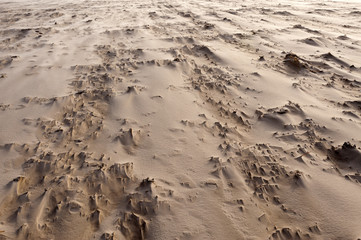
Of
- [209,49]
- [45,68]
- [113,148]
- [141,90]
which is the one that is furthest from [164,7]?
[113,148]

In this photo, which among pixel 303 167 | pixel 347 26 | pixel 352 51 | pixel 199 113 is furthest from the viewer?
pixel 347 26

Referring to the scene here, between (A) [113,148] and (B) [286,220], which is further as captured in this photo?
(A) [113,148]

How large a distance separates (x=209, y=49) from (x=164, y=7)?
13.8 ft

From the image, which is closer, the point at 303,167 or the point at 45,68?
the point at 303,167

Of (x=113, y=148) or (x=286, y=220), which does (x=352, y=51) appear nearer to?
(x=286, y=220)

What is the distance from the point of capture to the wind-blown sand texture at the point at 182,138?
1668 mm

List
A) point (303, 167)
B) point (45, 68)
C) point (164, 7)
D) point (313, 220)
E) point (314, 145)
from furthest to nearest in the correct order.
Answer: point (164, 7) < point (45, 68) < point (314, 145) < point (303, 167) < point (313, 220)

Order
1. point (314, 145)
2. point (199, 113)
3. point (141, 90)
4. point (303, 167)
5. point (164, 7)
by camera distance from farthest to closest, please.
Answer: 1. point (164, 7)
2. point (141, 90)
3. point (199, 113)
4. point (314, 145)
5. point (303, 167)

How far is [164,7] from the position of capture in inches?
300

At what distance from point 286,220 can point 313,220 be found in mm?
159

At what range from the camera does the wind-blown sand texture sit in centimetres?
167

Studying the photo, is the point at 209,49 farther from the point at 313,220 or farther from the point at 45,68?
the point at 313,220

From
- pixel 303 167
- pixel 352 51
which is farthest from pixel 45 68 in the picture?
pixel 352 51

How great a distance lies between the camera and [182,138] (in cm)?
231
